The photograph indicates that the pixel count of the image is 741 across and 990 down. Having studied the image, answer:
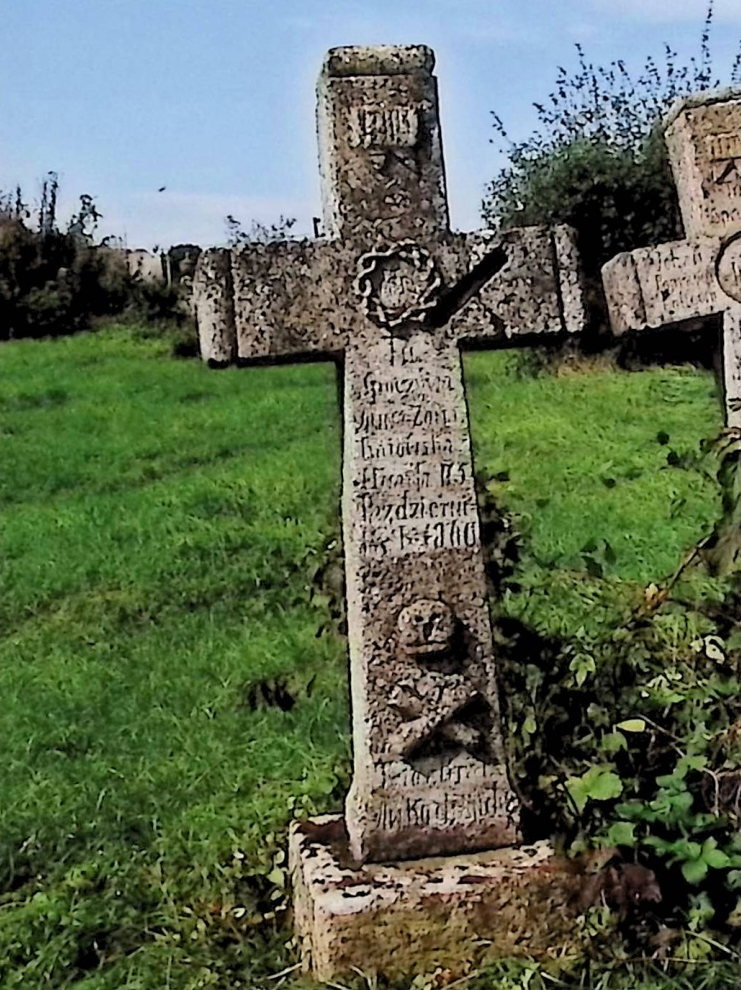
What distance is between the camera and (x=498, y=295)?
3482 mm

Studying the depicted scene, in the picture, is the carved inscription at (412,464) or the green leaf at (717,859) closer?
the green leaf at (717,859)

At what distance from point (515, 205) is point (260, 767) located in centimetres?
953

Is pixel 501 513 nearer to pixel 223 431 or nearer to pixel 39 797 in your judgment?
pixel 39 797

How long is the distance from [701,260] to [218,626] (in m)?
2.92

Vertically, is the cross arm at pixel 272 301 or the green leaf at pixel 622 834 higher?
the cross arm at pixel 272 301

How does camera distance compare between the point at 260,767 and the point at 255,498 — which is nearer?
the point at 260,767

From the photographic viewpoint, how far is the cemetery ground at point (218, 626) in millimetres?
3695

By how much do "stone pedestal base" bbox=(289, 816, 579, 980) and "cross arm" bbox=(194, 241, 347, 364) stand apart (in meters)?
1.22

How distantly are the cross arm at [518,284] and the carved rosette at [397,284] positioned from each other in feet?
0.22

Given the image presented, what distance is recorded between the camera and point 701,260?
11.7 ft

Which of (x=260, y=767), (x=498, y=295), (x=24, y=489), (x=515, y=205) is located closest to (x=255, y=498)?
(x=24, y=489)

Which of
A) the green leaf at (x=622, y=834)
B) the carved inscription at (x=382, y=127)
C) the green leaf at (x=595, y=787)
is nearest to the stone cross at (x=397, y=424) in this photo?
the carved inscription at (x=382, y=127)

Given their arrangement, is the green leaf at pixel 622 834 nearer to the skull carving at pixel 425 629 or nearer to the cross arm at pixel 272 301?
the skull carving at pixel 425 629

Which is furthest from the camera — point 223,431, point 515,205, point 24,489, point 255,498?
point 515,205
